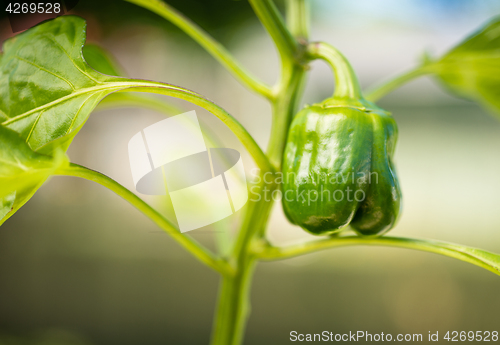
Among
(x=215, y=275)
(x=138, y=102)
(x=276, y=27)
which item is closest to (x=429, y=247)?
(x=276, y=27)

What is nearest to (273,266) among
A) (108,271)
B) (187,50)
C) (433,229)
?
(108,271)

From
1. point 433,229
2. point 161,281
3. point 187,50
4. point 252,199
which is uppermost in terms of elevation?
point 187,50

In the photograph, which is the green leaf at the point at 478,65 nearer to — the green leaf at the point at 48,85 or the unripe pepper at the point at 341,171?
the unripe pepper at the point at 341,171

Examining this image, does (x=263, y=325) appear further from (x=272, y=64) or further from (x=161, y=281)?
(x=272, y=64)

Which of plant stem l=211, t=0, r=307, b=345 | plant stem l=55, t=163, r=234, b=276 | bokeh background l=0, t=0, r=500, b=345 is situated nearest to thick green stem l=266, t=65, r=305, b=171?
plant stem l=211, t=0, r=307, b=345

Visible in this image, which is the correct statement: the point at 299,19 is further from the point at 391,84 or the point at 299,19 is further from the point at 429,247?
the point at 429,247

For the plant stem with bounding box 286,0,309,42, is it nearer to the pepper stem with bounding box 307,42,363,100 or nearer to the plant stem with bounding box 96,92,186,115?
the pepper stem with bounding box 307,42,363,100
